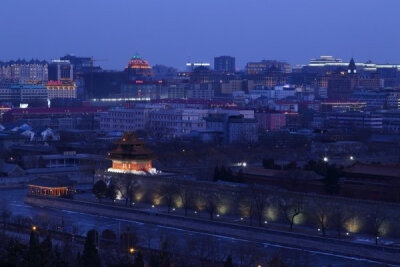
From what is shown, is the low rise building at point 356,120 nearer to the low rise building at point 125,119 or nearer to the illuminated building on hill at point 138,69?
the low rise building at point 125,119

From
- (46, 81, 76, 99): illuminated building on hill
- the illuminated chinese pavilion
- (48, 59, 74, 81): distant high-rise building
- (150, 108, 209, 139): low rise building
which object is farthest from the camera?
(48, 59, 74, 81): distant high-rise building

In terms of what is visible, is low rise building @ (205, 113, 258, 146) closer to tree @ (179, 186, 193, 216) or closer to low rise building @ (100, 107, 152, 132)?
low rise building @ (100, 107, 152, 132)

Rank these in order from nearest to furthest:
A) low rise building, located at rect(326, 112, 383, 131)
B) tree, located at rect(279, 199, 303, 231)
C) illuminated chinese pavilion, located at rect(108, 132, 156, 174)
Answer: tree, located at rect(279, 199, 303, 231) < illuminated chinese pavilion, located at rect(108, 132, 156, 174) < low rise building, located at rect(326, 112, 383, 131)

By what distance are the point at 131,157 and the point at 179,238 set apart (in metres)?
5.17

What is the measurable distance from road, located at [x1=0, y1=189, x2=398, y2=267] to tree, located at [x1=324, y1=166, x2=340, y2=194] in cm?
269

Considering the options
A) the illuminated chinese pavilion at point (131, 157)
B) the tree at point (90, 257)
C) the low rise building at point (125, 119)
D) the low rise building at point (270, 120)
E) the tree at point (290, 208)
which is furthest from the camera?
the low rise building at point (270, 120)

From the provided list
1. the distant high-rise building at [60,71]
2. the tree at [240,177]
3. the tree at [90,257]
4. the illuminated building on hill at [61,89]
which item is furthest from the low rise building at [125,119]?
the distant high-rise building at [60,71]

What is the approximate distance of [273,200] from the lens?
16156 mm

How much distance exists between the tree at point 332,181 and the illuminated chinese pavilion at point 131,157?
3920mm

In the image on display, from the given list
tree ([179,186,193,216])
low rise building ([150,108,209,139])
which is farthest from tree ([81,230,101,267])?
low rise building ([150,108,209,139])

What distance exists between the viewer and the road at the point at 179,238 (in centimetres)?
1338

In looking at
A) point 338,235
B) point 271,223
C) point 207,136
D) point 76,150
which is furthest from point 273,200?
point 207,136

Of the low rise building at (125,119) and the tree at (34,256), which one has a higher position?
the low rise building at (125,119)

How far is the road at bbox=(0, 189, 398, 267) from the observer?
43.9ft
